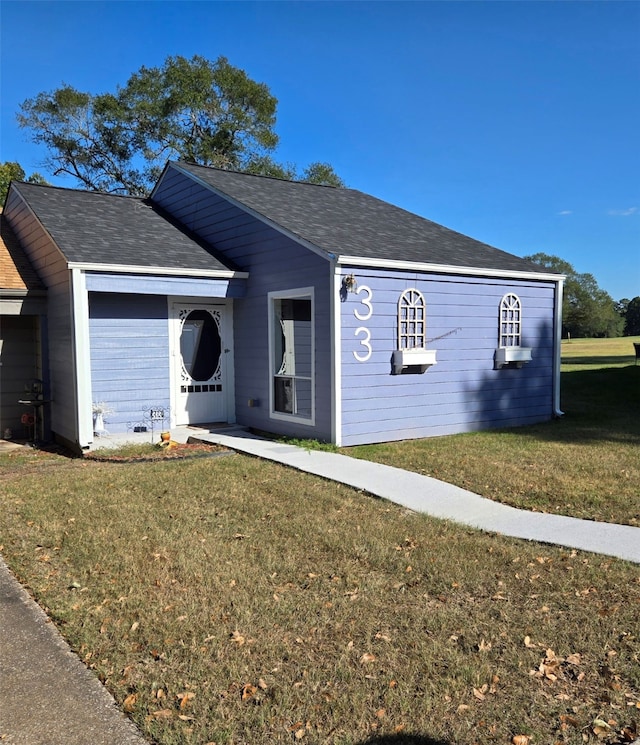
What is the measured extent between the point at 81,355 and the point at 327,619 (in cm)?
647

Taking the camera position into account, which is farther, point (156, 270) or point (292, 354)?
point (292, 354)

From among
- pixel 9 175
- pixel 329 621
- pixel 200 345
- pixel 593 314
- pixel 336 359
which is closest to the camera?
pixel 329 621

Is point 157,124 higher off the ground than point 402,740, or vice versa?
point 157,124

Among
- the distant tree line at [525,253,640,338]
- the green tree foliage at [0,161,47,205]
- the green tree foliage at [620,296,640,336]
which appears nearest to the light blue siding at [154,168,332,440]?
the green tree foliage at [0,161,47,205]

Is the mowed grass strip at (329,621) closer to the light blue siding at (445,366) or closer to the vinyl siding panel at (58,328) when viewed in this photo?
the light blue siding at (445,366)

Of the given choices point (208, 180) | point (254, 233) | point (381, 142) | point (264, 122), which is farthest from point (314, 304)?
point (264, 122)

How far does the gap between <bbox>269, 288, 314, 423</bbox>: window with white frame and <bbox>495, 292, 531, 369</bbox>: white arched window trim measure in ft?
11.7

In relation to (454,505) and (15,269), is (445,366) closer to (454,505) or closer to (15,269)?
(454,505)

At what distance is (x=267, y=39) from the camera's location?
1416cm

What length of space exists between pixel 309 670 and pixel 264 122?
95.9 feet

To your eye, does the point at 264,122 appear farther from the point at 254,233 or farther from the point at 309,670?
the point at 309,670

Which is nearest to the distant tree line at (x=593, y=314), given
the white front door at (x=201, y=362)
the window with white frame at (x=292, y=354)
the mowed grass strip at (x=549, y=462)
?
the mowed grass strip at (x=549, y=462)

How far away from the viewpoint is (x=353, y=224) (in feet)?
36.6

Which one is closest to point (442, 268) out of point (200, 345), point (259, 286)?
point (259, 286)
